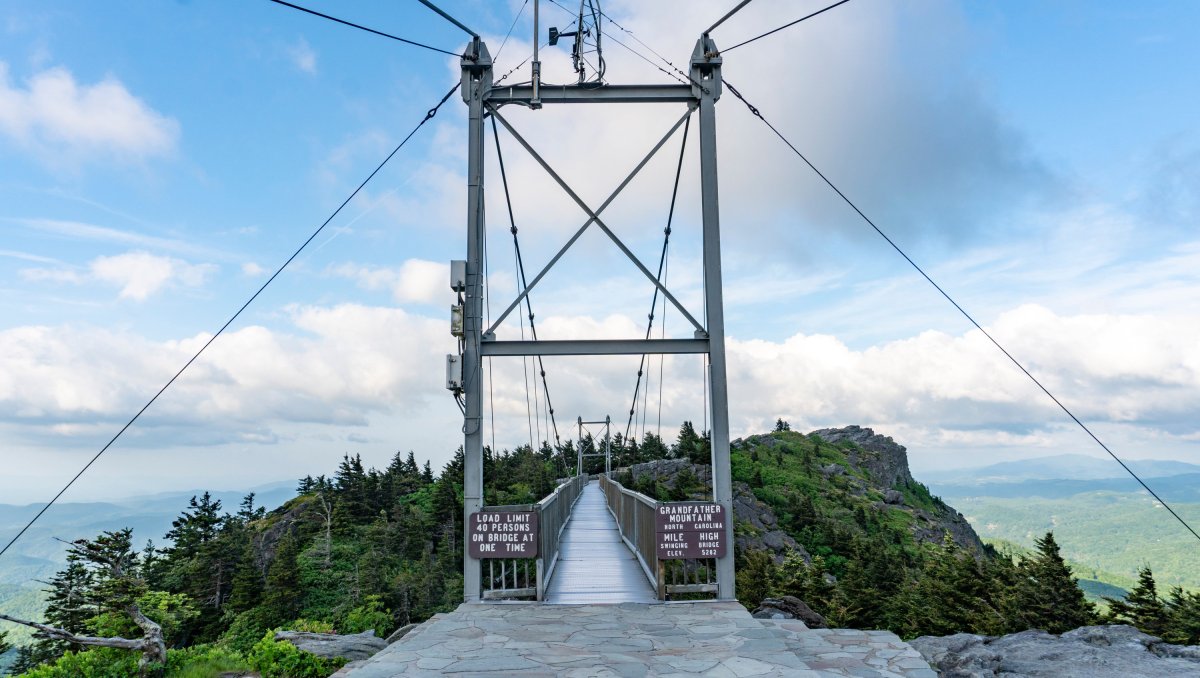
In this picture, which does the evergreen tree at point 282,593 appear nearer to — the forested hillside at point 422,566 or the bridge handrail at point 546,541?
the forested hillside at point 422,566

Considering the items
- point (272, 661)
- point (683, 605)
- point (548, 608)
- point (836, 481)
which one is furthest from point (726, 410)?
point (836, 481)

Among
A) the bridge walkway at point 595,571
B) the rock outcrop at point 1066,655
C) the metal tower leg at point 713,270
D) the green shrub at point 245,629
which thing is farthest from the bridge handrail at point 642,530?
the green shrub at point 245,629

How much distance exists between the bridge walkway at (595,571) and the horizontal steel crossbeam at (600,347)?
320 cm

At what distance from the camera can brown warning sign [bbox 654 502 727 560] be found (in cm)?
956

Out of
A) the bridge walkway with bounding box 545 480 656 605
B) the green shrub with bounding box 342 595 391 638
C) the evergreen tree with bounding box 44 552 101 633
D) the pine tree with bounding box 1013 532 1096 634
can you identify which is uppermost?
the bridge walkway with bounding box 545 480 656 605

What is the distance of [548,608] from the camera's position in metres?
8.91

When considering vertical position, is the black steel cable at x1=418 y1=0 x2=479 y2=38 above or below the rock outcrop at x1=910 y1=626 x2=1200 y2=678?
above

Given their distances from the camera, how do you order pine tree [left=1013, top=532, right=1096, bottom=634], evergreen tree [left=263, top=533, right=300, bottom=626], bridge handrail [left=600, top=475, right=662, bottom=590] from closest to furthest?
bridge handrail [left=600, top=475, right=662, bottom=590]
pine tree [left=1013, top=532, right=1096, bottom=634]
evergreen tree [left=263, top=533, right=300, bottom=626]

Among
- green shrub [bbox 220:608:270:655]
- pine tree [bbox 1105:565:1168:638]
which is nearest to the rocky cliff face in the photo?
pine tree [bbox 1105:565:1168:638]

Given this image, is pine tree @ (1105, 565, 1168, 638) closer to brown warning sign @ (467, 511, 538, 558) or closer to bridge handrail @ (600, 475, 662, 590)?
bridge handrail @ (600, 475, 662, 590)

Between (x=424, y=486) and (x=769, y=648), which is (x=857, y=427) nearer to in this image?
(x=424, y=486)

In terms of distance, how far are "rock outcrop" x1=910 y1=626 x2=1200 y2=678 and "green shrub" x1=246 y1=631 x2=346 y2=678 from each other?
23.5 feet

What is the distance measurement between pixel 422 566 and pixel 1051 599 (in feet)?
97.3

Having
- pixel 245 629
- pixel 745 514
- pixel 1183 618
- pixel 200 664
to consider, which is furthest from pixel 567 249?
pixel 245 629
